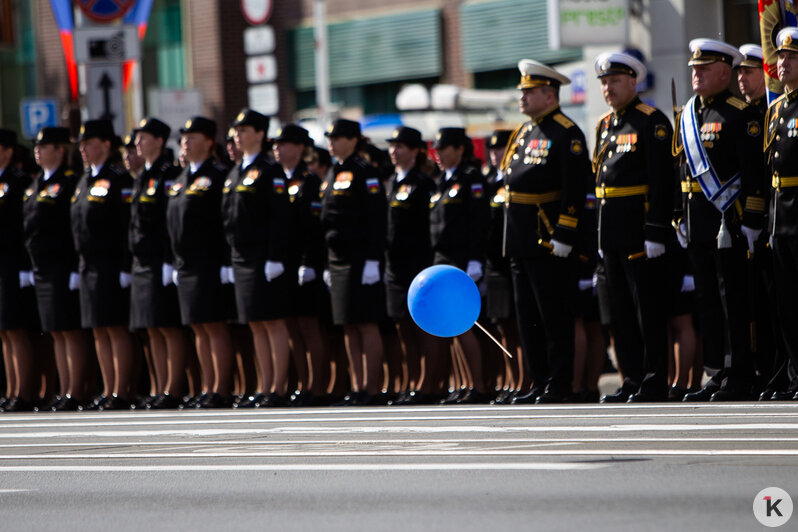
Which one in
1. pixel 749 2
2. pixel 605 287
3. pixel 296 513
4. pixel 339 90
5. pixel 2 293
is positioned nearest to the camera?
pixel 296 513

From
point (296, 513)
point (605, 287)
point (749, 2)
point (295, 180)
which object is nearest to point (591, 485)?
point (296, 513)

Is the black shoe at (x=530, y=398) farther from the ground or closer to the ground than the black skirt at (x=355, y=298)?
closer to the ground

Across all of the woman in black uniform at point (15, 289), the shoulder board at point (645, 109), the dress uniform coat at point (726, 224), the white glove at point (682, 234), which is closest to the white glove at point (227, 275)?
the woman in black uniform at point (15, 289)

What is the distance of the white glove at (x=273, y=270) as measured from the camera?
12.8m

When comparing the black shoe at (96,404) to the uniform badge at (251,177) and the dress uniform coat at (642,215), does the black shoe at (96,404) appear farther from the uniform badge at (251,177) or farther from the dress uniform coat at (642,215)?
the dress uniform coat at (642,215)

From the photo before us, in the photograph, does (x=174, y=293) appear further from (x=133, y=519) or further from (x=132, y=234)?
(x=133, y=519)

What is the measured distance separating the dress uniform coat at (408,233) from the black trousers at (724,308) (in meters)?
2.77

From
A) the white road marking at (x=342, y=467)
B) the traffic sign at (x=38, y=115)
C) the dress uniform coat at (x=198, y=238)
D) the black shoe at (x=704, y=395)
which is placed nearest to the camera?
the white road marking at (x=342, y=467)

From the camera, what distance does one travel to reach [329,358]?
13.8m

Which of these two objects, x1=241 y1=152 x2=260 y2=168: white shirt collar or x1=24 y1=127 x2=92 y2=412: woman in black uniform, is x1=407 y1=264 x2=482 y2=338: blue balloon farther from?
x1=24 y1=127 x2=92 y2=412: woman in black uniform

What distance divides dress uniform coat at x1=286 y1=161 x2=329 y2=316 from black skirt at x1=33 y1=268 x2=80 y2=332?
215cm

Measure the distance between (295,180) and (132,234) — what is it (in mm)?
1407

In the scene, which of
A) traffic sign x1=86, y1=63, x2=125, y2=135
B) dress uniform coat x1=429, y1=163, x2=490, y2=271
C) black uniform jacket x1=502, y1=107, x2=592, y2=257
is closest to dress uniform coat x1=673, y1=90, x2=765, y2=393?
black uniform jacket x1=502, y1=107, x2=592, y2=257

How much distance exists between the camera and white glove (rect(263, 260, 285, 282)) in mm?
12828
